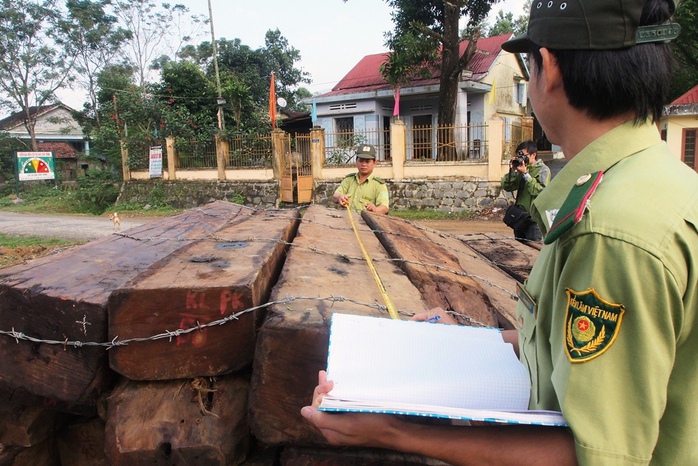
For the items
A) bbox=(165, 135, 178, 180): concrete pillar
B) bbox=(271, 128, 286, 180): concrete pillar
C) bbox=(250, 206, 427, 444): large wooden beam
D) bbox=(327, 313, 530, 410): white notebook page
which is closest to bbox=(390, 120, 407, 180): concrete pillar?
bbox=(271, 128, 286, 180): concrete pillar

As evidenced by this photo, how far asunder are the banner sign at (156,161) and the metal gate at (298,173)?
4428 mm

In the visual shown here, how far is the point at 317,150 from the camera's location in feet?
45.7

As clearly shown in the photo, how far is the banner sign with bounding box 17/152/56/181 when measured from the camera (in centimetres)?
1759

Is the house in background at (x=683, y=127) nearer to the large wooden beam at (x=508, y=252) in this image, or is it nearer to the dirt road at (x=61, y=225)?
the large wooden beam at (x=508, y=252)

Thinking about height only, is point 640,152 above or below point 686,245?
above

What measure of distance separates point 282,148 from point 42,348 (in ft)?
44.6

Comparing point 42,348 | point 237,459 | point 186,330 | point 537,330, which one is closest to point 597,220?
point 537,330

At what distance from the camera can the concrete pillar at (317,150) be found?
1376cm

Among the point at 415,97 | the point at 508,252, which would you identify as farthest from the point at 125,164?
the point at 508,252

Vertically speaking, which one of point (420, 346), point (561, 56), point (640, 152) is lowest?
point (420, 346)

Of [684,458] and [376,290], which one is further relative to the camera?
[376,290]

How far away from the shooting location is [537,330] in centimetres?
94

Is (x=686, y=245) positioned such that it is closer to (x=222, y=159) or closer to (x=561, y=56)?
(x=561, y=56)

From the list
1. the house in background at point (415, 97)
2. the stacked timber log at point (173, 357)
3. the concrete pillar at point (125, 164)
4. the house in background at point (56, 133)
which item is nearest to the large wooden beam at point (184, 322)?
the stacked timber log at point (173, 357)
